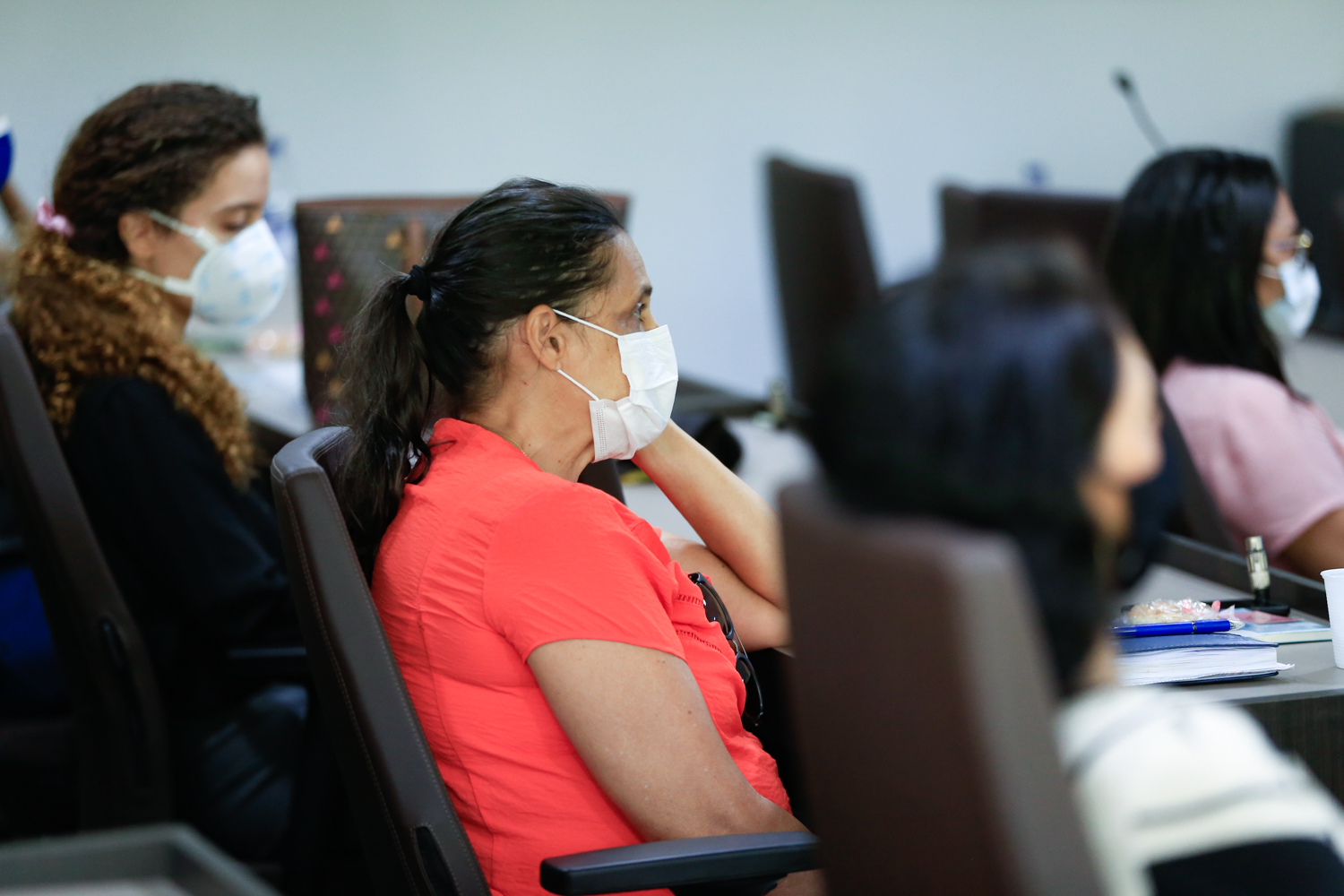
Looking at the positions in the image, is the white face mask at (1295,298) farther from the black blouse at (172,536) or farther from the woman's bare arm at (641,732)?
the black blouse at (172,536)

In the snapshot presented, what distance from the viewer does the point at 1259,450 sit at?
181 cm

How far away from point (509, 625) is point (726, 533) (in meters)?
0.47

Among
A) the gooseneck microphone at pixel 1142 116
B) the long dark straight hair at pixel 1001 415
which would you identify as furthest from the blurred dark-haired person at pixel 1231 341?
the gooseneck microphone at pixel 1142 116

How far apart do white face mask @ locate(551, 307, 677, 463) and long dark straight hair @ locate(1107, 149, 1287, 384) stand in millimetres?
858

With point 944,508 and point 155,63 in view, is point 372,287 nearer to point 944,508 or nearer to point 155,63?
point 944,508

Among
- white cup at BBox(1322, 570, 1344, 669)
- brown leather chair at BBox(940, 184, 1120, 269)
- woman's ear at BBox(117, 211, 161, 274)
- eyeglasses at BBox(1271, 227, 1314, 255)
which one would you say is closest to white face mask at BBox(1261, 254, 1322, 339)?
eyeglasses at BBox(1271, 227, 1314, 255)

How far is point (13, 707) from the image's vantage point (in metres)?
1.65

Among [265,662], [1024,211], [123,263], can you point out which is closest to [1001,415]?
[265,662]

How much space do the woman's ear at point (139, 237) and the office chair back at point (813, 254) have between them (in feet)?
4.15

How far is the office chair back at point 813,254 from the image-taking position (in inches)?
111

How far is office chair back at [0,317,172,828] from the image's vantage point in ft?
4.66

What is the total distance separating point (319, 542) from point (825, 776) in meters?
0.47

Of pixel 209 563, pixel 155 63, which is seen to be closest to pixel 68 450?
pixel 209 563

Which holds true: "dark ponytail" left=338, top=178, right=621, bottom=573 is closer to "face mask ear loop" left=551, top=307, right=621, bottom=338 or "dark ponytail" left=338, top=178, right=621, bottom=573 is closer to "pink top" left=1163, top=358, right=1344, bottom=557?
"face mask ear loop" left=551, top=307, right=621, bottom=338
